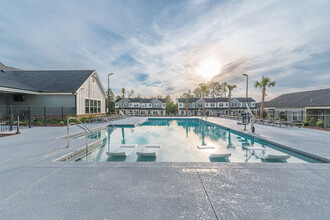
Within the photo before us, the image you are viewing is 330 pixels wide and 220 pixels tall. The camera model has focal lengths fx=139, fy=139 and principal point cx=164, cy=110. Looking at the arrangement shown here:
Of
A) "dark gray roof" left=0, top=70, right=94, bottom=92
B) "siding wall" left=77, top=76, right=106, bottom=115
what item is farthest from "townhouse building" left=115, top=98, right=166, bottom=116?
"dark gray roof" left=0, top=70, right=94, bottom=92

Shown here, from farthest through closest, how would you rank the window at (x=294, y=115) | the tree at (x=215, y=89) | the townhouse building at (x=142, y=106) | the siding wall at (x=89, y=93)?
the tree at (x=215, y=89) < the townhouse building at (x=142, y=106) < the window at (x=294, y=115) < the siding wall at (x=89, y=93)

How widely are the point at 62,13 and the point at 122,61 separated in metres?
11.5

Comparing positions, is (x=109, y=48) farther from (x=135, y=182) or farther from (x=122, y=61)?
(x=135, y=182)

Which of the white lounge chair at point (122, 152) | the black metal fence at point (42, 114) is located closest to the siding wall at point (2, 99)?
the black metal fence at point (42, 114)

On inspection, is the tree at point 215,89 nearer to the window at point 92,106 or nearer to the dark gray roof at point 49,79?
the window at point 92,106

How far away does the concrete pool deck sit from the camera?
2590mm

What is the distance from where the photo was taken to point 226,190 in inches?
130

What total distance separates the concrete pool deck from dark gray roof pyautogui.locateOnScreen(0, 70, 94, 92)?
15785mm

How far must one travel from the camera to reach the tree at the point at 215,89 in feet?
199

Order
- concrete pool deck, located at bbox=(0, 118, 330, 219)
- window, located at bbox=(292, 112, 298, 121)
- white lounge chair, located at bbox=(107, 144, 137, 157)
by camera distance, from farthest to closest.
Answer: window, located at bbox=(292, 112, 298, 121) → white lounge chair, located at bbox=(107, 144, 137, 157) → concrete pool deck, located at bbox=(0, 118, 330, 219)

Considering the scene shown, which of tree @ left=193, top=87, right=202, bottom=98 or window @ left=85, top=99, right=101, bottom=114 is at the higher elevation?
tree @ left=193, top=87, right=202, bottom=98

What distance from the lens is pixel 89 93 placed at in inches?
805

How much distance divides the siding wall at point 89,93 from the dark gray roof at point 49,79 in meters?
0.76

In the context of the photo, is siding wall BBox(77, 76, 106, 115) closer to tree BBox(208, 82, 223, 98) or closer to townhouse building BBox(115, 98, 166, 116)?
townhouse building BBox(115, 98, 166, 116)
